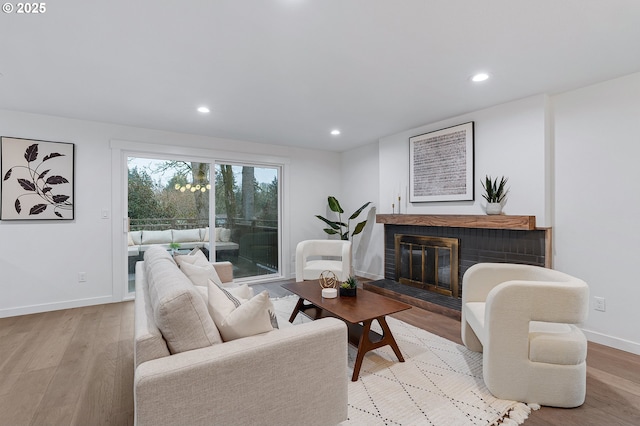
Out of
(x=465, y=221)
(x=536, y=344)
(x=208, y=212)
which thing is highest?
(x=208, y=212)

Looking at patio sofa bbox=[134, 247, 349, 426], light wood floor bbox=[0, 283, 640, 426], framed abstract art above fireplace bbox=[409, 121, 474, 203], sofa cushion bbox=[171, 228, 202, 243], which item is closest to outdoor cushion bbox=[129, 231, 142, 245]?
A: sofa cushion bbox=[171, 228, 202, 243]

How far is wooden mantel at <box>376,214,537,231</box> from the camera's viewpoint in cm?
289

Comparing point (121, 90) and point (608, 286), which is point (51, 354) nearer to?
point (121, 90)

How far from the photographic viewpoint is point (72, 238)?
144 inches

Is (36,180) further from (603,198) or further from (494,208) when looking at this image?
(603,198)

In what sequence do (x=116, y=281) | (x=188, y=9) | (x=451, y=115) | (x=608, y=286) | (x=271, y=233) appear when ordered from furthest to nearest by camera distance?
(x=271, y=233) → (x=116, y=281) → (x=451, y=115) → (x=608, y=286) → (x=188, y=9)

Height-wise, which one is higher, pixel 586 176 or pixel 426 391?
pixel 586 176

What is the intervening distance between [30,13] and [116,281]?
10.3ft

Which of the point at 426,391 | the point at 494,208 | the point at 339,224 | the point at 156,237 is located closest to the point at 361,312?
the point at 426,391

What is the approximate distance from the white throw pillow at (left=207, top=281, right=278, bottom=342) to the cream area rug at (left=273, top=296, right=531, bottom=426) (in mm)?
492

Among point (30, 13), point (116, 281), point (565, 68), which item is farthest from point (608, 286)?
point (116, 281)

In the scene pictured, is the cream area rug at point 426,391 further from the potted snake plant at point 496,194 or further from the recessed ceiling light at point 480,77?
the recessed ceiling light at point 480,77

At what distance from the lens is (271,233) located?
205 inches

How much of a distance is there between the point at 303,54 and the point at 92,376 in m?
2.78
